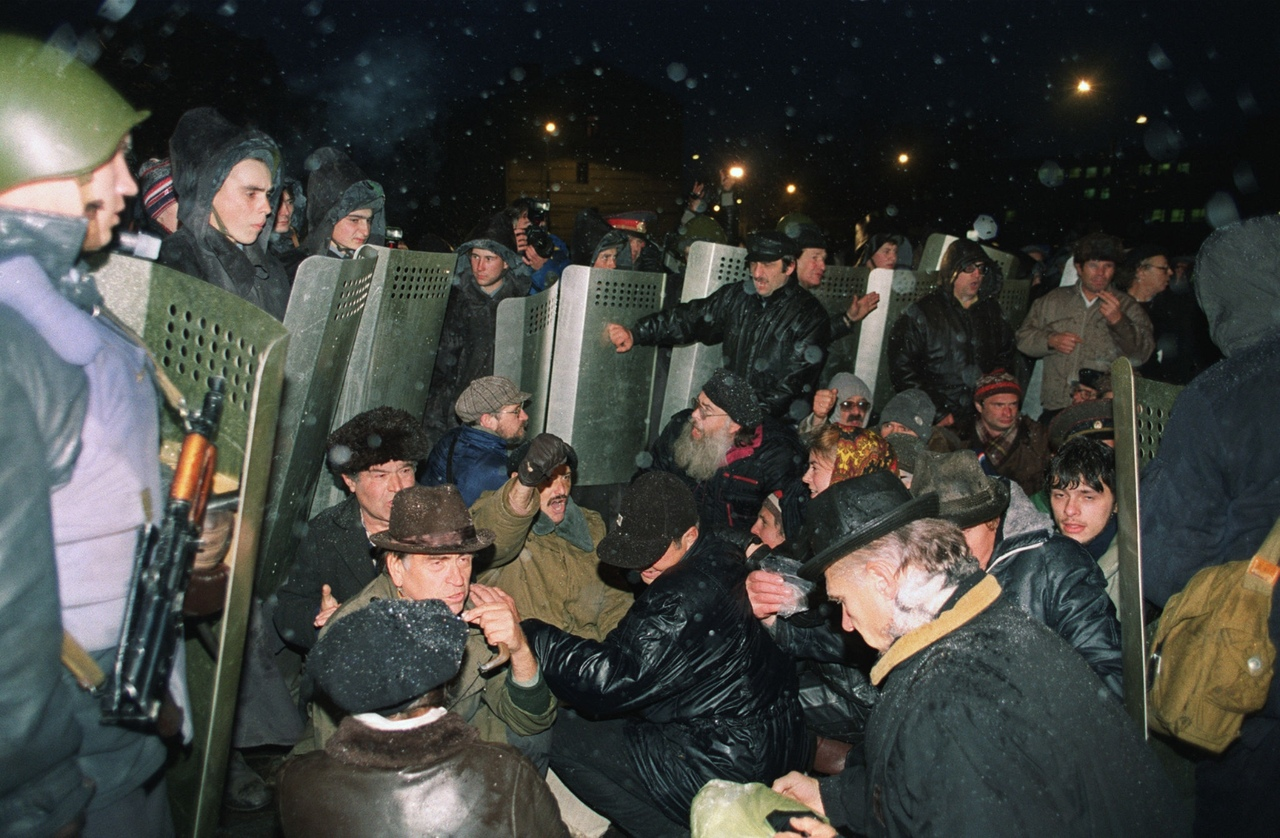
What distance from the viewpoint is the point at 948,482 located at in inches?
130

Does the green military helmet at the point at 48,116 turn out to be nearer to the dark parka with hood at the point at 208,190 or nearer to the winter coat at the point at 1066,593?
the dark parka with hood at the point at 208,190

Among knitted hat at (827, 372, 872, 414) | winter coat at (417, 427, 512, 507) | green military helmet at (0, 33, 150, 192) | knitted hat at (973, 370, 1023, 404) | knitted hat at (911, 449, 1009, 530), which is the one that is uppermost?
green military helmet at (0, 33, 150, 192)

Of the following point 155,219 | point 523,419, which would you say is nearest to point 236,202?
point 155,219

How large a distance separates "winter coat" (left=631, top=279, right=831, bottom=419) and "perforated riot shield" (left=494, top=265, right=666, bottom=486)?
0.86 ft

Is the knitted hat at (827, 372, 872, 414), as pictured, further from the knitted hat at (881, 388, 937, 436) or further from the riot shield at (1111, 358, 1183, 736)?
the riot shield at (1111, 358, 1183, 736)

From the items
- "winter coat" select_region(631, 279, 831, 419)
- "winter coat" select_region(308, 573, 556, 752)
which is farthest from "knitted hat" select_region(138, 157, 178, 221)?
"winter coat" select_region(631, 279, 831, 419)

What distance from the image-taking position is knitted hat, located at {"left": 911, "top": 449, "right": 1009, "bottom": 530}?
123 inches

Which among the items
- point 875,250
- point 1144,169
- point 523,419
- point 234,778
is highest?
point 1144,169

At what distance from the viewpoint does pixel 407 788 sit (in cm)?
210

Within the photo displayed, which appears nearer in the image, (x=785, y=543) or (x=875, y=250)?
(x=785, y=543)

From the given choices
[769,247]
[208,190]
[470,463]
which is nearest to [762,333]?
[769,247]

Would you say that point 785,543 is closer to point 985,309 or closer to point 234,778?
point 234,778

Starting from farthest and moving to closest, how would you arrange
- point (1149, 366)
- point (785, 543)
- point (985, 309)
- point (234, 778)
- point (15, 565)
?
point (1149, 366) < point (985, 309) < point (785, 543) < point (234, 778) < point (15, 565)

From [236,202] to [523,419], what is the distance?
182 centimetres
